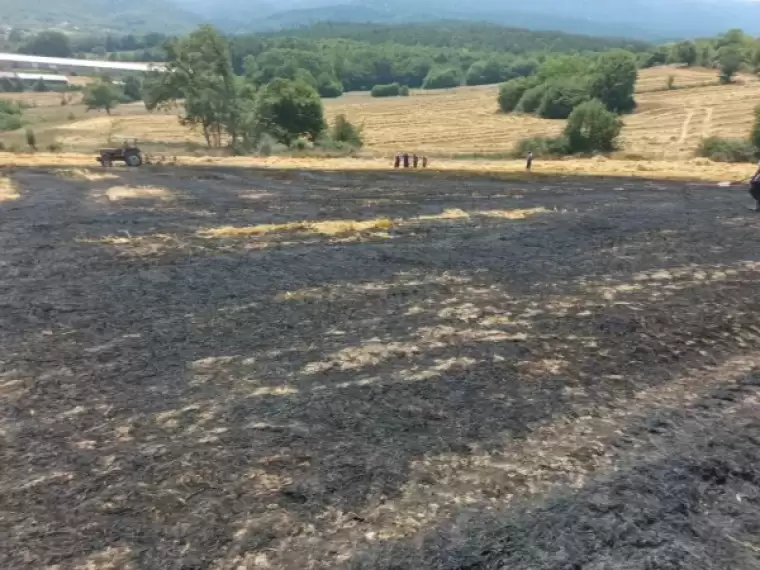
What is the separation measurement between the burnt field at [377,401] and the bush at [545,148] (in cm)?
2813

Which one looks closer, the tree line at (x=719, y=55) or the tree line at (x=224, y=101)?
the tree line at (x=224, y=101)

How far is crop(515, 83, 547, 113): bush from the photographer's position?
8631 cm

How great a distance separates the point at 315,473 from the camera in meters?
6.76

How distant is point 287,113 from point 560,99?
44.8 meters

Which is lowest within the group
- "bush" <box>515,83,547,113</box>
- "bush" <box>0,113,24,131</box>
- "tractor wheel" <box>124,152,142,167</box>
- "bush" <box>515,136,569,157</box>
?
"bush" <box>0,113,24,131</box>

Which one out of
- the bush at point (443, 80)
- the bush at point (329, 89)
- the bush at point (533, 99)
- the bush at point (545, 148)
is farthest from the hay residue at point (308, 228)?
the bush at point (443, 80)

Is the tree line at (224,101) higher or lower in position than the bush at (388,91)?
higher

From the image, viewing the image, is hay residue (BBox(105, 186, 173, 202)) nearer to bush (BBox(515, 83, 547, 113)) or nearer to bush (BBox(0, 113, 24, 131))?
bush (BBox(0, 113, 24, 131))

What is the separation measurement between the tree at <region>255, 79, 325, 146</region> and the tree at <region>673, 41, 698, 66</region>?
3916 inches

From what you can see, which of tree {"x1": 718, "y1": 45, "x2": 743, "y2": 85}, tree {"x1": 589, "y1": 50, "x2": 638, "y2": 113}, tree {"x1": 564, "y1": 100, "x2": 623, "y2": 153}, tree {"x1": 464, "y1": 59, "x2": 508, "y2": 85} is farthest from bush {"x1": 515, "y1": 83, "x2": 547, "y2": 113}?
tree {"x1": 464, "y1": 59, "x2": 508, "y2": 85}

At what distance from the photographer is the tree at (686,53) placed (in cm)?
12400

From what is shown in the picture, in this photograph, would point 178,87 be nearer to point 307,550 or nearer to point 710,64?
point 307,550

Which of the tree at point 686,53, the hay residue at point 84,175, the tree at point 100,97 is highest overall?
the hay residue at point 84,175

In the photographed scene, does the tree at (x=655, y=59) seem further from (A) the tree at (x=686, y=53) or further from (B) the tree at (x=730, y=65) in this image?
(B) the tree at (x=730, y=65)
